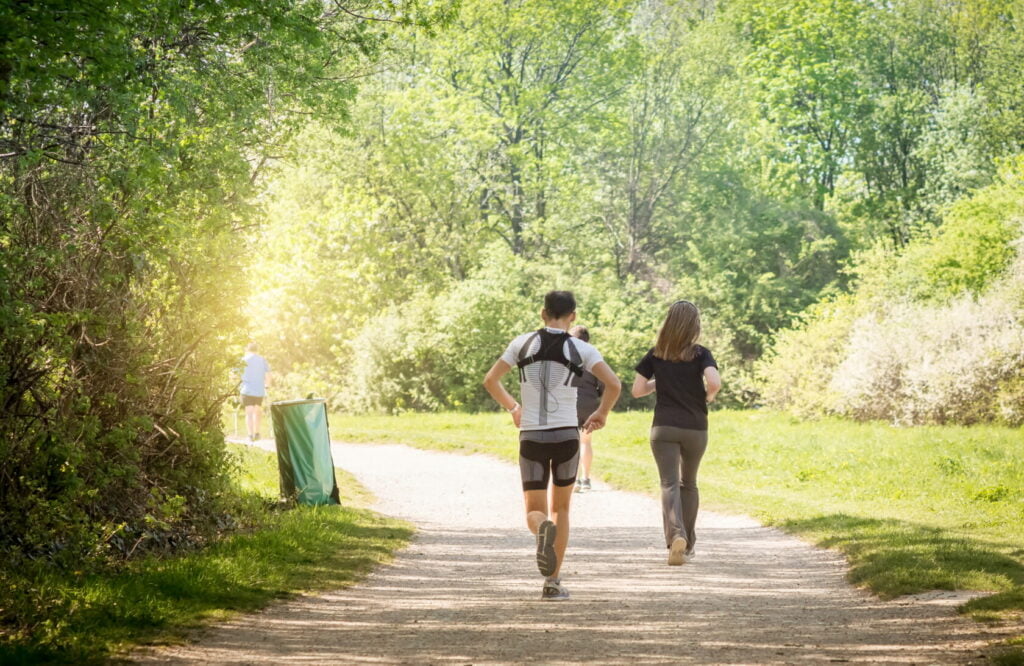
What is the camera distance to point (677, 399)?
984cm

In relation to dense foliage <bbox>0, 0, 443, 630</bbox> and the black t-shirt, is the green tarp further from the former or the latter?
the black t-shirt

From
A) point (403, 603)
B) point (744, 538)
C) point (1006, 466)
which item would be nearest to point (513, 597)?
point (403, 603)

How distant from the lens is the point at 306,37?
38.2ft

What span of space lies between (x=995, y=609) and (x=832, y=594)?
1501mm

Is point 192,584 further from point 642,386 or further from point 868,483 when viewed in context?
point 868,483

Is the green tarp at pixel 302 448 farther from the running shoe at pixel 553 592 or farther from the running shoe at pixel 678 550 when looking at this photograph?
the running shoe at pixel 553 592

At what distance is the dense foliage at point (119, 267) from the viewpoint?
845 centimetres

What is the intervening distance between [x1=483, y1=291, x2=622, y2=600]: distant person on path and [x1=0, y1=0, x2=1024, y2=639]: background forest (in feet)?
10.1

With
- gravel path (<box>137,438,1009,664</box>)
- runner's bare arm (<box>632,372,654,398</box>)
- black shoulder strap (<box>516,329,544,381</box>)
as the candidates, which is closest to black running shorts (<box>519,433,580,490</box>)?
black shoulder strap (<box>516,329,544,381</box>)

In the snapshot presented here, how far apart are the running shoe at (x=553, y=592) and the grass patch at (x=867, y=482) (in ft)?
7.89

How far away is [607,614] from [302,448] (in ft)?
22.1

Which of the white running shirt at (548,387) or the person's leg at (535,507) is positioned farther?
the person's leg at (535,507)

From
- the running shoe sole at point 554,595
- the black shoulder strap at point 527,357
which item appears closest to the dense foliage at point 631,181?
the running shoe sole at point 554,595

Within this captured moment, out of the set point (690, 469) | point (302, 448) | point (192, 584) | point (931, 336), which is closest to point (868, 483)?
point (302, 448)
